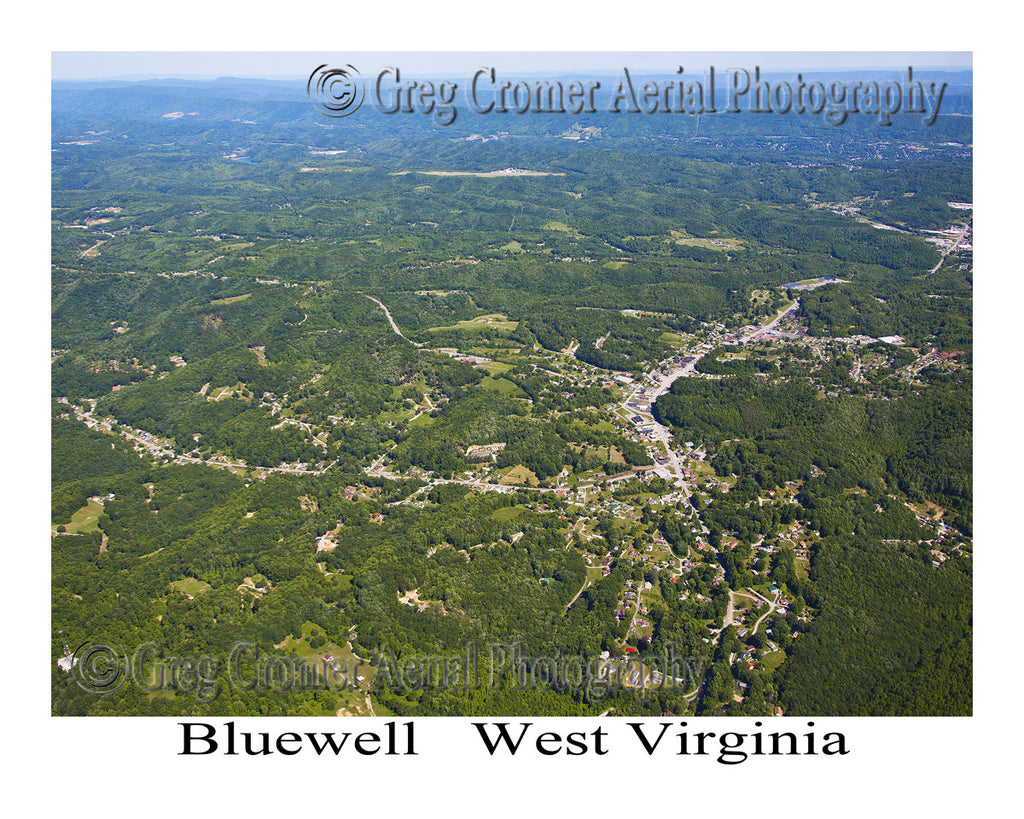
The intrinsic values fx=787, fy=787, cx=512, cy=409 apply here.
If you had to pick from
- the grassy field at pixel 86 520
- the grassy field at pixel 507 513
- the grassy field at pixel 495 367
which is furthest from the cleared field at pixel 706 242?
the grassy field at pixel 86 520

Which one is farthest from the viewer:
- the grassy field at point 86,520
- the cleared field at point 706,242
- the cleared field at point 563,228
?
the cleared field at point 563,228

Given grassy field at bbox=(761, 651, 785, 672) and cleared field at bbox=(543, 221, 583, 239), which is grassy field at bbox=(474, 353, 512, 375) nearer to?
grassy field at bbox=(761, 651, 785, 672)

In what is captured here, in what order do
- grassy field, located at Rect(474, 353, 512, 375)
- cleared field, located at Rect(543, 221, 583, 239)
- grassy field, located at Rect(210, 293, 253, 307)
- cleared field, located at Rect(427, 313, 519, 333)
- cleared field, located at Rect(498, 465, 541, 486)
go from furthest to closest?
cleared field, located at Rect(543, 221, 583, 239)
grassy field, located at Rect(210, 293, 253, 307)
cleared field, located at Rect(427, 313, 519, 333)
grassy field, located at Rect(474, 353, 512, 375)
cleared field, located at Rect(498, 465, 541, 486)

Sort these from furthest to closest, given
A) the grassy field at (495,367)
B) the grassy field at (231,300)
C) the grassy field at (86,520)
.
Answer: the grassy field at (231,300) < the grassy field at (495,367) < the grassy field at (86,520)

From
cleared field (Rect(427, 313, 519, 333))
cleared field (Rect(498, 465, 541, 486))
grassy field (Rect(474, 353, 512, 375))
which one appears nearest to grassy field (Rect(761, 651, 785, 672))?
cleared field (Rect(498, 465, 541, 486))

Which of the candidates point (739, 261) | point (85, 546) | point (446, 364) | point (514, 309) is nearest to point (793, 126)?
point (739, 261)

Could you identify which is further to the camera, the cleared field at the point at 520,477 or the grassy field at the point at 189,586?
the cleared field at the point at 520,477

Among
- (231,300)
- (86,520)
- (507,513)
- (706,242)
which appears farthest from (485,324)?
(706,242)

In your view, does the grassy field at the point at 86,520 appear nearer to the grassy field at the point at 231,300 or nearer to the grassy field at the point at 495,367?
the grassy field at the point at 495,367

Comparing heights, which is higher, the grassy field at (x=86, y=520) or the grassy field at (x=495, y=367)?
the grassy field at (x=495, y=367)

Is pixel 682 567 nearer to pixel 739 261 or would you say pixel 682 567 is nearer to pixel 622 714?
pixel 622 714

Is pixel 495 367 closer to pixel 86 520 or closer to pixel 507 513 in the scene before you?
pixel 507 513
